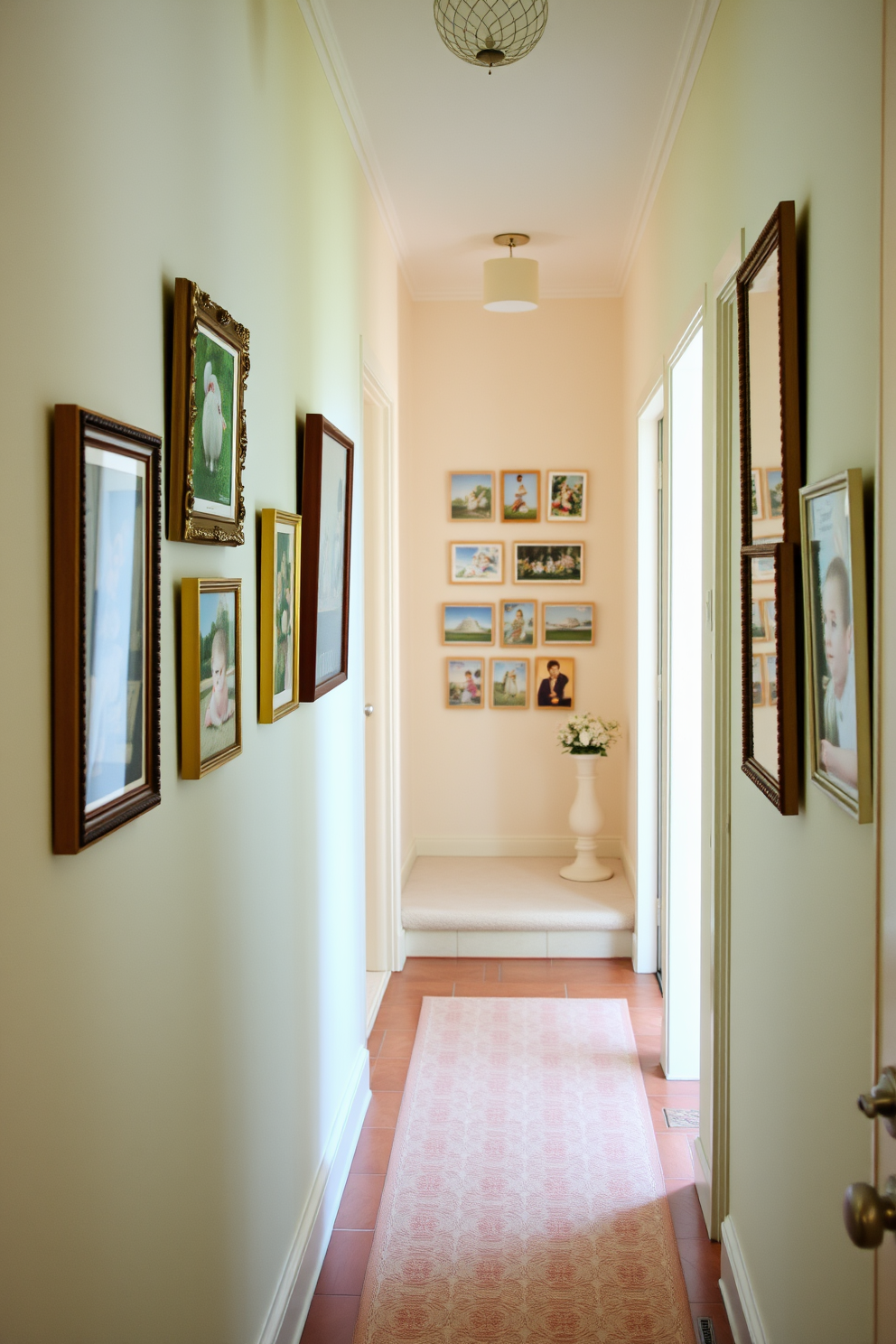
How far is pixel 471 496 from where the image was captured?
17.1 ft

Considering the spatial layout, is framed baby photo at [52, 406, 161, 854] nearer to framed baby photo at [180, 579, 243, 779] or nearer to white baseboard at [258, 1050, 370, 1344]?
framed baby photo at [180, 579, 243, 779]

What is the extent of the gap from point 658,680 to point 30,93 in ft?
11.7

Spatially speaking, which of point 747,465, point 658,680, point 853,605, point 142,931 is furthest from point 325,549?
point 658,680

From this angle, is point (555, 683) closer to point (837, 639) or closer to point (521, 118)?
point (521, 118)

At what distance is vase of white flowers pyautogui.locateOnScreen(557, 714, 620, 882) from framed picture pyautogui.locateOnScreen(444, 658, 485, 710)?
55 centimetres

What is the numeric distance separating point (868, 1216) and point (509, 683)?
4371mm

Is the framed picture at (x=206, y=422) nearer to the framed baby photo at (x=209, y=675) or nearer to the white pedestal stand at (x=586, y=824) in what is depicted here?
the framed baby photo at (x=209, y=675)

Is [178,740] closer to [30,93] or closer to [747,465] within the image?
[30,93]

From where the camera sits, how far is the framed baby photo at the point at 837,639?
123cm

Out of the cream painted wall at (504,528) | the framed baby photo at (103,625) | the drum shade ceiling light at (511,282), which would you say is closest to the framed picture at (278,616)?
the framed baby photo at (103,625)

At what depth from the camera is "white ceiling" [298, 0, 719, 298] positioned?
2586mm

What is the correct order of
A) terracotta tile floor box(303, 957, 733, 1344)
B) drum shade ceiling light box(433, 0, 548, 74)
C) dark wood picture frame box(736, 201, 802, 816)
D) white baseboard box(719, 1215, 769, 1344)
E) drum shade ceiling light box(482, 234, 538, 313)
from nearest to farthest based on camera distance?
dark wood picture frame box(736, 201, 802, 816)
white baseboard box(719, 1215, 769, 1344)
drum shade ceiling light box(433, 0, 548, 74)
terracotta tile floor box(303, 957, 733, 1344)
drum shade ceiling light box(482, 234, 538, 313)

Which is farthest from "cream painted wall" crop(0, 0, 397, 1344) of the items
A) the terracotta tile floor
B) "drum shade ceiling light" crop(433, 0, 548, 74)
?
"drum shade ceiling light" crop(433, 0, 548, 74)

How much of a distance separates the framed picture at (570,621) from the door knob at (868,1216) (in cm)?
433
